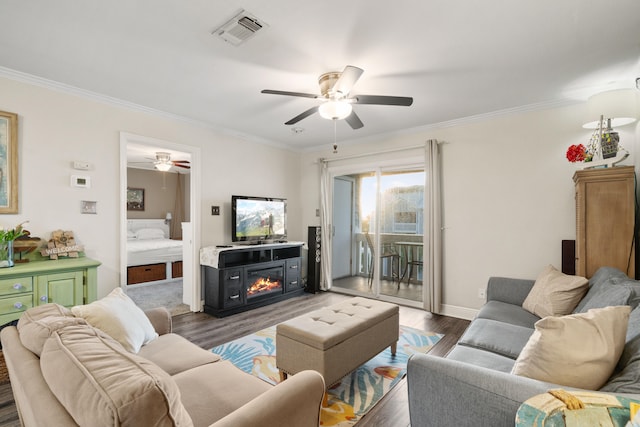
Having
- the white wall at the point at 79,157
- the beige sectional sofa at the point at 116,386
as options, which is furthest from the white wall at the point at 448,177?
the beige sectional sofa at the point at 116,386

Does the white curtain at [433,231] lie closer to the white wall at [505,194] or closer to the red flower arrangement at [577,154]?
the white wall at [505,194]

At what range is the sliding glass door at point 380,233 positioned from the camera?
457cm

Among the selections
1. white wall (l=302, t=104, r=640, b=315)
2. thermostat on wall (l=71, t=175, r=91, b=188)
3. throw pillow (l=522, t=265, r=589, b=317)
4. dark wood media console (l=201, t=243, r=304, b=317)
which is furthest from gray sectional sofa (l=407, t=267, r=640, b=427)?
thermostat on wall (l=71, t=175, r=91, b=188)

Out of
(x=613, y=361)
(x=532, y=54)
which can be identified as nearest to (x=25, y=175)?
(x=613, y=361)

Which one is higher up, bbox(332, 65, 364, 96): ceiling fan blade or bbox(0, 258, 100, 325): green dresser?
bbox(332, 65, 364, 96): ceiling fan blade

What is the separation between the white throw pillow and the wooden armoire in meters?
8.07

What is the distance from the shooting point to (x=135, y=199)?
766 centimetres

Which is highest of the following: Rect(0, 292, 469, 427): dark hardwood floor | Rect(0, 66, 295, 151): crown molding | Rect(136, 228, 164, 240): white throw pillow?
Rect(0, 66, 295, 151): crown molding

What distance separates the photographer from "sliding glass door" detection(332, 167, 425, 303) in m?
4.57

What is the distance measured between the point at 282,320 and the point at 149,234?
5307 millimetres

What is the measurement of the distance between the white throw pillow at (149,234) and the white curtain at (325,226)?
186 inches

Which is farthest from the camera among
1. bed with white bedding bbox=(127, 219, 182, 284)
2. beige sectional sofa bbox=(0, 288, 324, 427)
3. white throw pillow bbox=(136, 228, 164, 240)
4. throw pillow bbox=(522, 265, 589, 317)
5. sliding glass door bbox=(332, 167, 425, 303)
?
white throw pillow bbox=(136, 228, 164, 240)

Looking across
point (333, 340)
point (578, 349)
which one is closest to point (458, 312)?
point (333, 340)

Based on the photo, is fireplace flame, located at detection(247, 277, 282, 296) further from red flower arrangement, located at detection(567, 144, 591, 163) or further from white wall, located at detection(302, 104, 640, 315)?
red flower arrangement, located at detection(567, 144, 591, 163)
